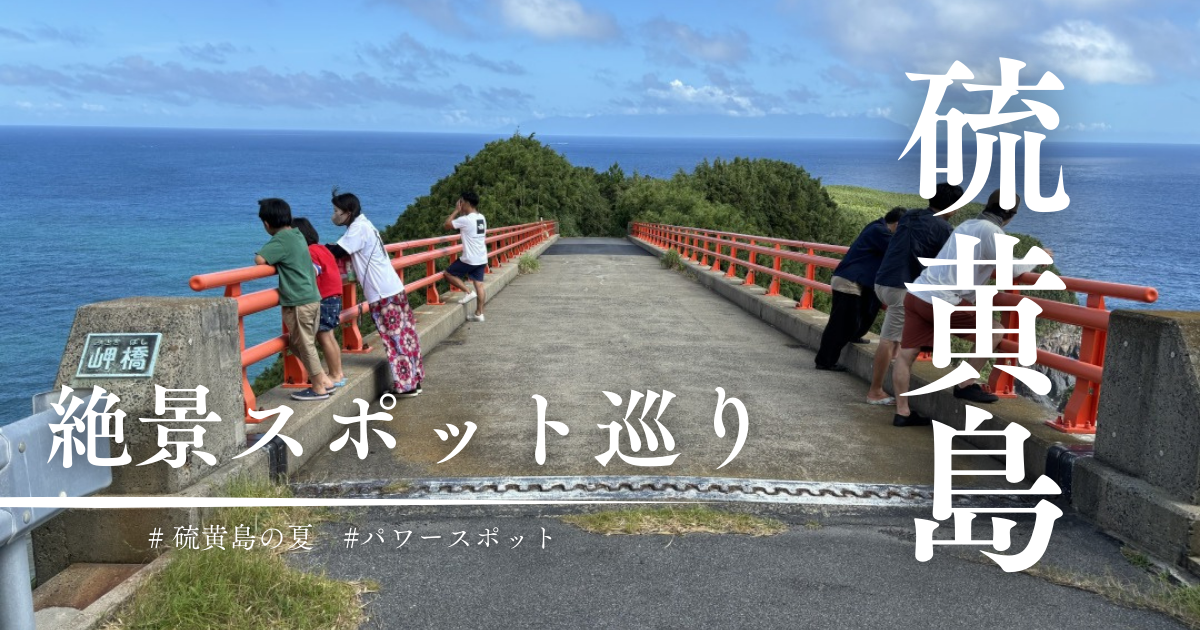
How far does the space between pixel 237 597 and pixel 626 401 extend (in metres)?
4.44

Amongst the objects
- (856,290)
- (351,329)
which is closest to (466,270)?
(351,329)

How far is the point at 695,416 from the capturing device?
7324 mm

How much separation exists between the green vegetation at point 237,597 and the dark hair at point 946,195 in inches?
189

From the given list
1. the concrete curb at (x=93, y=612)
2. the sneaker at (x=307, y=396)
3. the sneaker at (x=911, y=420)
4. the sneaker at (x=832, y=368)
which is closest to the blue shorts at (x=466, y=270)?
the sneaker at (x=832, y=368)

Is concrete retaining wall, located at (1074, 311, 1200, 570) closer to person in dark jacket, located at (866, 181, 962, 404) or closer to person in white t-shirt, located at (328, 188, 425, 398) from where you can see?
person in dark jacket, located at (866, 181, 962, 404)

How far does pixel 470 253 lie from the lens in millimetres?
13195

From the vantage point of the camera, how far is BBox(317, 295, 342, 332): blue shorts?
684 centimetres

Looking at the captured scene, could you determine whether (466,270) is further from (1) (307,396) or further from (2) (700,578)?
(2) (700,578)

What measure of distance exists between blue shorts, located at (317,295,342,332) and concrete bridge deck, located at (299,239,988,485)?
817 millimetres

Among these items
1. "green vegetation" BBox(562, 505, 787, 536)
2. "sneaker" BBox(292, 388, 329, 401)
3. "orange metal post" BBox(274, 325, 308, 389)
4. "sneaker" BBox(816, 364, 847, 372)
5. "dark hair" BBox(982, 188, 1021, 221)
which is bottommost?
"sneaker" BBox(816, 364, 847, 372)

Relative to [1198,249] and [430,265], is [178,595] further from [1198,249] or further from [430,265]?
[1198,249]

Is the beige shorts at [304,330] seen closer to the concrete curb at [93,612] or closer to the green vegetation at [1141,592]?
the concrete curb at [93,612]

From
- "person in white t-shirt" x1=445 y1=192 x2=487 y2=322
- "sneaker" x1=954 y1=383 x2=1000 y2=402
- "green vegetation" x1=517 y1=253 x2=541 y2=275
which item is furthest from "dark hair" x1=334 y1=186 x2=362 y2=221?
"green vegetation" x1=517 y1=253 x2=541 y2=275

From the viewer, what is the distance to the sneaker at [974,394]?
6.55 m
